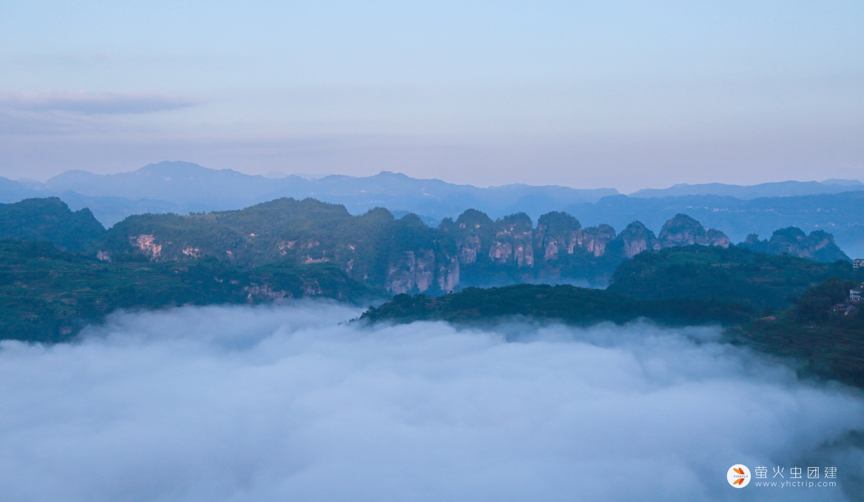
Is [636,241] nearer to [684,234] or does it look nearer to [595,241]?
[595,241]

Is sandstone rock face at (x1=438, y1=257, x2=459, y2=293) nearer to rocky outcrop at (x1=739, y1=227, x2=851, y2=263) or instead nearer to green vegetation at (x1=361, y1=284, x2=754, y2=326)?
rocky outcrop at (x1=739, y1=227, x2=851, y2=263)

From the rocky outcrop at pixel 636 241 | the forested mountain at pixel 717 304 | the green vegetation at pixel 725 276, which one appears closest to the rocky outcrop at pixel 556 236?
the rocky outcrop at pixel 636 241

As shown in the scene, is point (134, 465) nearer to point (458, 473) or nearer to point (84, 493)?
point (84, 493)

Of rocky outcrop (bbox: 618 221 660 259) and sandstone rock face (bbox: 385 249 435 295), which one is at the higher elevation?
rocky outcrop (bbox: 618 221 660 259)

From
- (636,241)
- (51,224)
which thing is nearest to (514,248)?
(636,241)

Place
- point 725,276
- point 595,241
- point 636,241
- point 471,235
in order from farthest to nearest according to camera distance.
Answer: point 471,235 < point 595,241 < point 636,241 < point 725,276

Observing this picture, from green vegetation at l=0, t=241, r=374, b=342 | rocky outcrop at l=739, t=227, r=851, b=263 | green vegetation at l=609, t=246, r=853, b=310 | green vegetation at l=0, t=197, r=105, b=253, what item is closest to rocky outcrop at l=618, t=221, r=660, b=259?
rocky outcrop at l=739, t=227, r=851, b=263

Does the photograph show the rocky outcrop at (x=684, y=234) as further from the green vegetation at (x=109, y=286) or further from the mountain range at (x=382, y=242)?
the green vegetation at (x=109, y=286)
